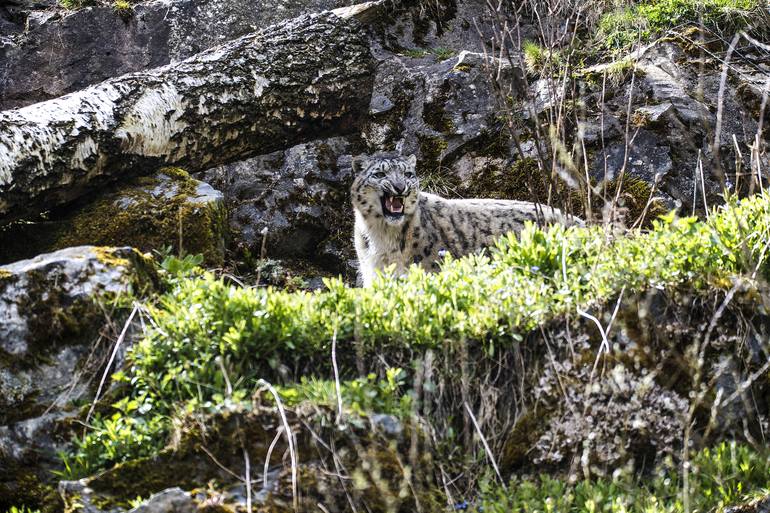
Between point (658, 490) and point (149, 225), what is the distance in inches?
174

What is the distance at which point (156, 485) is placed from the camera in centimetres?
450

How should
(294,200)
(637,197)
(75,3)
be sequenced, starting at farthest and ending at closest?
(75,3) → (294,200) → (637,197)

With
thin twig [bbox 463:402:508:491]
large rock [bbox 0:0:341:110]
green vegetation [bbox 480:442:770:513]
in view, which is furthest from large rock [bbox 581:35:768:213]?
large rock [bbox 0:0:341:110]

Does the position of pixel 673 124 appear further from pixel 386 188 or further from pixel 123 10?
pixel 123 10

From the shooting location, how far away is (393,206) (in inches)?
317

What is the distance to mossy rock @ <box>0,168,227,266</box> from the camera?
7168 millimetres

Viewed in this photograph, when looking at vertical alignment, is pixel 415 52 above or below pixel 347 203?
above

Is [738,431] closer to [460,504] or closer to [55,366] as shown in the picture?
[460,504]

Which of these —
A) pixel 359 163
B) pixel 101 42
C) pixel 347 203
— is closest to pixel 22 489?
pixel 359 163

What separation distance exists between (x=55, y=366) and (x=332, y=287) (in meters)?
1.60

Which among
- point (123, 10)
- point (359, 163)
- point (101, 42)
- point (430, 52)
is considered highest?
point (123, 10)

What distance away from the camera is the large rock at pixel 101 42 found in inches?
446

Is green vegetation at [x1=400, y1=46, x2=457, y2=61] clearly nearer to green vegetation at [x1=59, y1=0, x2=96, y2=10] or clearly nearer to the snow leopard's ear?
the snow leopard's ear

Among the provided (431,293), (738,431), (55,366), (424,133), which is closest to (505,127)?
(424,133)
